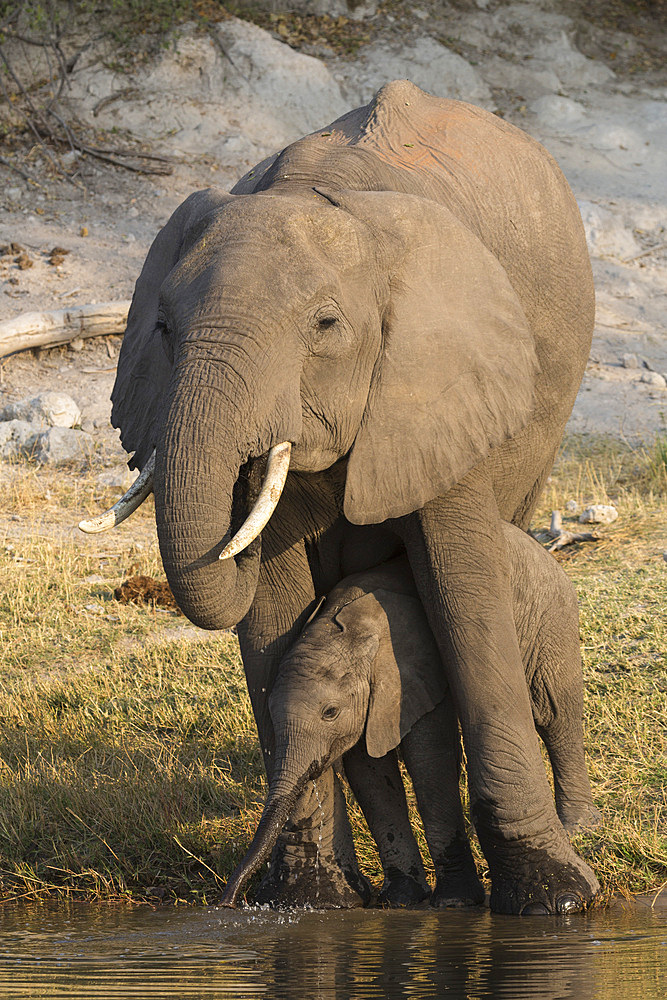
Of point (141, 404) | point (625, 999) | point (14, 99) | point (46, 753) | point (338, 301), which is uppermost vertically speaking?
point (14, 99)

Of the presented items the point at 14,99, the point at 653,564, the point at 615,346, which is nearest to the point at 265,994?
the point at 653,564

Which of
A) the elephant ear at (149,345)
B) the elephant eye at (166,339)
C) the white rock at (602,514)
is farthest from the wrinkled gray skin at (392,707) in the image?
the white rock at (602,514)

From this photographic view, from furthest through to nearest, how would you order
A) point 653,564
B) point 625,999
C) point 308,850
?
point 653,564 → point 308,850 → point 625,999

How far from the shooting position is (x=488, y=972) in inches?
159

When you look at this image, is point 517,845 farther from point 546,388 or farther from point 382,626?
point 546,388

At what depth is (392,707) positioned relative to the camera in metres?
5.15

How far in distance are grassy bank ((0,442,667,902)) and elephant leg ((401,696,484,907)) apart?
49cm

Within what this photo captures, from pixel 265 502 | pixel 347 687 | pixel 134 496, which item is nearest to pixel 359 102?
pixel 347 687

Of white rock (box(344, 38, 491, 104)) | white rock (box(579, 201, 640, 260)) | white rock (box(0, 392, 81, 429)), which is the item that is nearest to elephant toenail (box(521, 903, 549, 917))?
white rock (box(0, 392, 81, 429))

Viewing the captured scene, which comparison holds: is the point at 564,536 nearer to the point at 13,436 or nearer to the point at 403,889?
the point at 13,436

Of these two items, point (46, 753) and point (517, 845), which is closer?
point (517, 845)

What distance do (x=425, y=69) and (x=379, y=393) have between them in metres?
14.8

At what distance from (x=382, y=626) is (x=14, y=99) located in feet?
43.5

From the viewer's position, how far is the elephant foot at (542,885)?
4.98 metres
